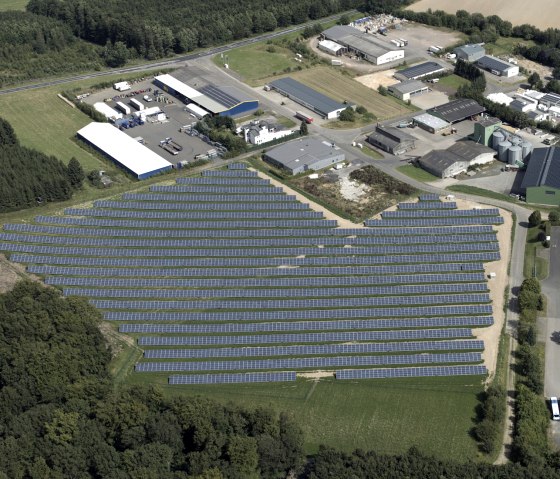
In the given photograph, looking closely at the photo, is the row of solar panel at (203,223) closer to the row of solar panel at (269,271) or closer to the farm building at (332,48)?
the row of solar panel at (269,271)

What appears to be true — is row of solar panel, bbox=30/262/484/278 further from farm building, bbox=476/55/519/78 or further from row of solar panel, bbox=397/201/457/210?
farm building, bbox=476/55/519/78

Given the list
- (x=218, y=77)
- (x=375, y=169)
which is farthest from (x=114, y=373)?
(x=218, y=77)

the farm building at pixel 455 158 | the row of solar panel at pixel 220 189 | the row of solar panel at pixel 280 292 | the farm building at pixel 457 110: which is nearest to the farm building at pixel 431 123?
the farm building at pixel 457 110

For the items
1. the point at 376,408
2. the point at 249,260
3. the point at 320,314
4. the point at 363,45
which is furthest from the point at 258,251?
the point at 363,45

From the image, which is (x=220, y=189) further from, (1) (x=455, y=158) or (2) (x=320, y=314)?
(1) (x=455, y=158)

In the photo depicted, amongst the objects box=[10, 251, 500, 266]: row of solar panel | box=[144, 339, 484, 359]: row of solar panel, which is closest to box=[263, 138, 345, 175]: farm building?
box=[10, 251, 500, 266]: row of solar panel

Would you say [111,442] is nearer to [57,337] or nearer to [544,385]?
[57,337]
